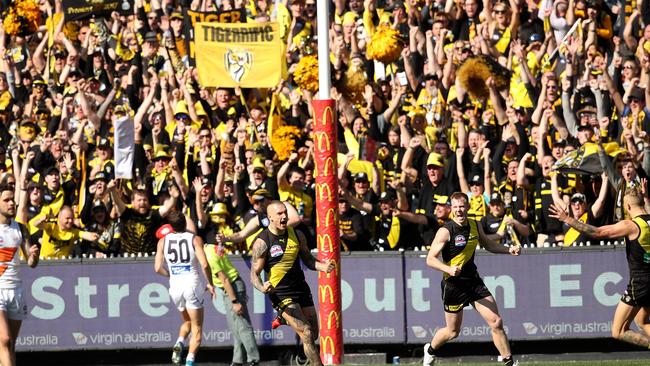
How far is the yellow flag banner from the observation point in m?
20.5

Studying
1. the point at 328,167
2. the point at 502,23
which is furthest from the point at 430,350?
the point at 502,23

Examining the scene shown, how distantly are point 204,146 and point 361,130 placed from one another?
2.21 meters

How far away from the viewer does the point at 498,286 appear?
18.0 metres

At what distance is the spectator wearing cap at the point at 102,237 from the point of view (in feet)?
64.3

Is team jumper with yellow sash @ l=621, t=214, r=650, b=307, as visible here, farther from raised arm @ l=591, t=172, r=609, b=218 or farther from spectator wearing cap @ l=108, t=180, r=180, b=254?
spectator wearing cap @ l=108, t=180, r=180, b=254

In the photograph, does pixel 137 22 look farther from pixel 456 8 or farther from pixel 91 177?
pixel 456 8

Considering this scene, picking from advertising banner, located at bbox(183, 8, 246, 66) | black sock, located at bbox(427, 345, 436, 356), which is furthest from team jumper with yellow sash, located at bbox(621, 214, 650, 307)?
advertising banner, located at bbox(183, 8, 246, 66)

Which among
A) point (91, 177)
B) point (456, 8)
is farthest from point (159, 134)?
point (456, 8)

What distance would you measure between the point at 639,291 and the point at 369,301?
13.6 feet

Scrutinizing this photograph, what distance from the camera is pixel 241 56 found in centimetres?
2064

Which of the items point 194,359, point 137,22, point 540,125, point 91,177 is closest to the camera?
point 194,359

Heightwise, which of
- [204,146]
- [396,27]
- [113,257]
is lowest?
[113,257]

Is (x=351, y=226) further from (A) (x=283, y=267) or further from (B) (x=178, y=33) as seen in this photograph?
(B) (x=178, y=33)

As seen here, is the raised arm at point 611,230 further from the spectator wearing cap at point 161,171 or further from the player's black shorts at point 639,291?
the spectator wearing cap at point 161,171
